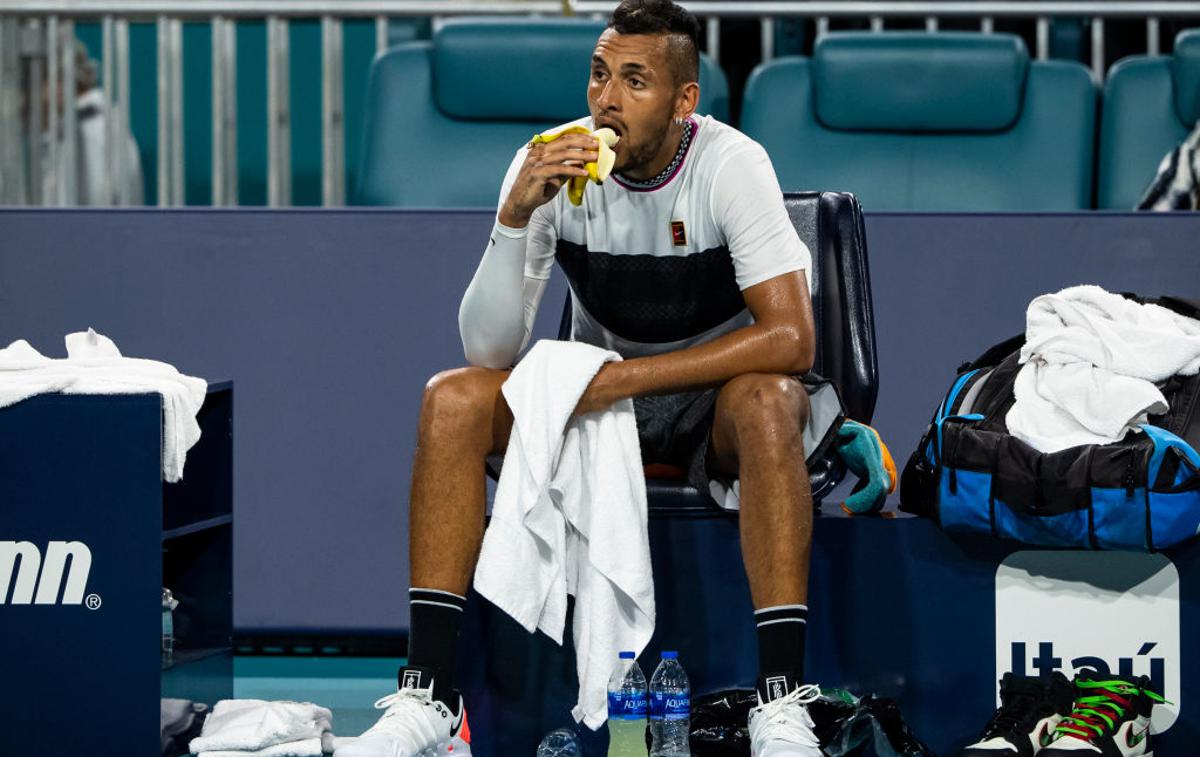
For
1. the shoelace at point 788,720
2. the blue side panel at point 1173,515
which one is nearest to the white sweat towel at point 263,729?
the shoelace at point 788,720

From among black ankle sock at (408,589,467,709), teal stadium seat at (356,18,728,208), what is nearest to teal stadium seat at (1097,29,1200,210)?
teal stadium seat at (356,18,728,208)

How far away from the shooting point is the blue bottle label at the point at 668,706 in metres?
2.82

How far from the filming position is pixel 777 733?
2672 millimetres

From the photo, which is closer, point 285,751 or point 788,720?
point 788,720

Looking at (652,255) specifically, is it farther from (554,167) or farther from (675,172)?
(554,167)

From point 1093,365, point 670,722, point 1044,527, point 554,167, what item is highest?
point 554,167

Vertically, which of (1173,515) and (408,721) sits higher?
(1173,515)

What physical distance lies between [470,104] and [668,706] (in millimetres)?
2266

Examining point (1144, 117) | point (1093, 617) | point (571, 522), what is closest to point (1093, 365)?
point (1093, 617)

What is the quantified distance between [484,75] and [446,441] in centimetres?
200

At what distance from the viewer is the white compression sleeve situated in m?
2.92

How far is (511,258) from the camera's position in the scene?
2924mm

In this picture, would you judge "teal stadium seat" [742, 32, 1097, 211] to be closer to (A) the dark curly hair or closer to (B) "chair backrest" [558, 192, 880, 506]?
(B) "chair backrest" [558, 192, 880, 506]

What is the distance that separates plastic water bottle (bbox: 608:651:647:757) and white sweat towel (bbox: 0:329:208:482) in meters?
0.83
